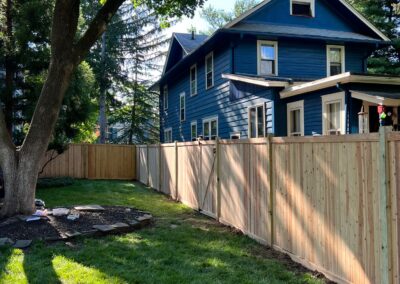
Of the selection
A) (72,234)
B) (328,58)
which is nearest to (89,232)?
(72,234)

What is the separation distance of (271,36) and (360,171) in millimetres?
11308

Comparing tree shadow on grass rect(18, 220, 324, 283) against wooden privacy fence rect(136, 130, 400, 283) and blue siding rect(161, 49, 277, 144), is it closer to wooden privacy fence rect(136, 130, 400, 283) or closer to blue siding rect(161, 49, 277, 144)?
wooden privacy fence rect(136, 130, 400, 283)

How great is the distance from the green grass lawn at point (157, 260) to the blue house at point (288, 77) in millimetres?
5478

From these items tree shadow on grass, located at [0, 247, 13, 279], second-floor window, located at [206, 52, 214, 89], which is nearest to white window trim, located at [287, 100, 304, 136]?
second-floor window, located at [206, 52, 214, 89]

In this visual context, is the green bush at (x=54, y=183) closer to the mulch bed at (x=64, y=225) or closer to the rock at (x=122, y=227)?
the mulch bed at (x=64, y=225)

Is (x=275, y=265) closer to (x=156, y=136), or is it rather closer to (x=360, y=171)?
(x=360, y=171)

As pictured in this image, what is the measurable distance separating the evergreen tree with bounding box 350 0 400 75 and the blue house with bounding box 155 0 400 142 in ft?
18.6

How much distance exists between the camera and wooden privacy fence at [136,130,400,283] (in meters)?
3.61

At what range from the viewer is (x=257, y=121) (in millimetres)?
13031

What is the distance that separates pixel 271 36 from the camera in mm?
14438

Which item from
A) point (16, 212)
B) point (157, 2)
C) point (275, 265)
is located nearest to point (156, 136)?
point (157, 2)

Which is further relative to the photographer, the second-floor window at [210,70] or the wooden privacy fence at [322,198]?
the second-floor window at [210,70]

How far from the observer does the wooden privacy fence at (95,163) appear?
56.3 feet

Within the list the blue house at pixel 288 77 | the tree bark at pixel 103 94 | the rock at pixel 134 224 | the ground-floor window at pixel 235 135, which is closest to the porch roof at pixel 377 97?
the blue house at pixel 288 77
